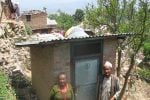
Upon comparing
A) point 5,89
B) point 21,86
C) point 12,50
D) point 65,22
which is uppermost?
point 12,50

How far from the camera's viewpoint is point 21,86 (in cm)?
1176

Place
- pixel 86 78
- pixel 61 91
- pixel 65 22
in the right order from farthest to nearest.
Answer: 1. pixel 65 22
2. pixel 86 78
3. pixel 61 91

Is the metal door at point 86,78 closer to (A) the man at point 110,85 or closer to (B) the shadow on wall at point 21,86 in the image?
(A) the man at point 110,85

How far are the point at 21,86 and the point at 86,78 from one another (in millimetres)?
2370

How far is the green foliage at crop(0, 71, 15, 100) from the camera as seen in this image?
981 cm

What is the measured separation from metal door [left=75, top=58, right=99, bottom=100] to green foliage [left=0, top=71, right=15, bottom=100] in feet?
6.24

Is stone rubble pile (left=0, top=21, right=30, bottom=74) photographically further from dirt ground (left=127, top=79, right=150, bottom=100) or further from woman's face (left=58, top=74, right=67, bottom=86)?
dirt ground (left=127, top=79, right=150, bottom=100)

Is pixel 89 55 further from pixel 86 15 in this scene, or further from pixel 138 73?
pixel 138 73

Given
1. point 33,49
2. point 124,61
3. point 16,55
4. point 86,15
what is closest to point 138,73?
point 124,61

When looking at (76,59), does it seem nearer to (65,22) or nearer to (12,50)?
(12,50)

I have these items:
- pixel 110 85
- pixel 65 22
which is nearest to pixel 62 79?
pixel 110 85

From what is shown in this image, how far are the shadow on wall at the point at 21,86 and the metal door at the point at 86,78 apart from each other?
1.71 metres

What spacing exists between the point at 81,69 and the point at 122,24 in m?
5.88

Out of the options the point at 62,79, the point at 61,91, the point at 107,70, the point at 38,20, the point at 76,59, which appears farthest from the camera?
the point at 38,20
